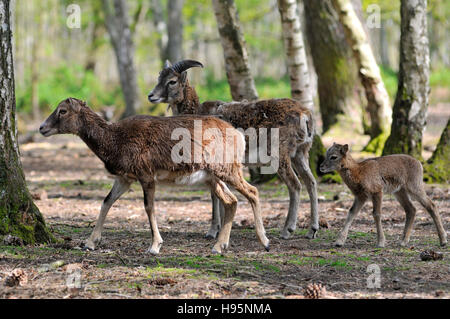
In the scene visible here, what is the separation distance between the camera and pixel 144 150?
764 cm

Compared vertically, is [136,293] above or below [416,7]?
below

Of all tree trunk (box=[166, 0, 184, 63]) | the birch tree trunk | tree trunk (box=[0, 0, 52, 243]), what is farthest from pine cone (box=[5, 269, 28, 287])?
tree trunk (box=[166, 0, 184, 63])

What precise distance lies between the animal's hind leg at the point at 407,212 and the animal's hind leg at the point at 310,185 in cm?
115

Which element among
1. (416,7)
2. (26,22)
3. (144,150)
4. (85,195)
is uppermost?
(26,22)

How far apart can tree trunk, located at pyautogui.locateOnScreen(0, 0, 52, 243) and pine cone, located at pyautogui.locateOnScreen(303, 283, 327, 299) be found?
138 inches

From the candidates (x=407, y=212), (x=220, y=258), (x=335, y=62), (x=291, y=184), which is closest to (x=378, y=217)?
(x=407, y=212)

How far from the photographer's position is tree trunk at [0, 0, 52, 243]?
7.32 metres

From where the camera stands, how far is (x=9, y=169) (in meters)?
7.40

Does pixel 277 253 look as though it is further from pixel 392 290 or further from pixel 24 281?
pixel 24 281

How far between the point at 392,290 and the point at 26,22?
42.9m

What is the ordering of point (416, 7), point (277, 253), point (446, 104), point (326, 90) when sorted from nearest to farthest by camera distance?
point (277, 253) → point (416, 7) → point (326, 90) → point (446, 104)

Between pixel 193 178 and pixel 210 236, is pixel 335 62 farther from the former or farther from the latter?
pixel 193 178
